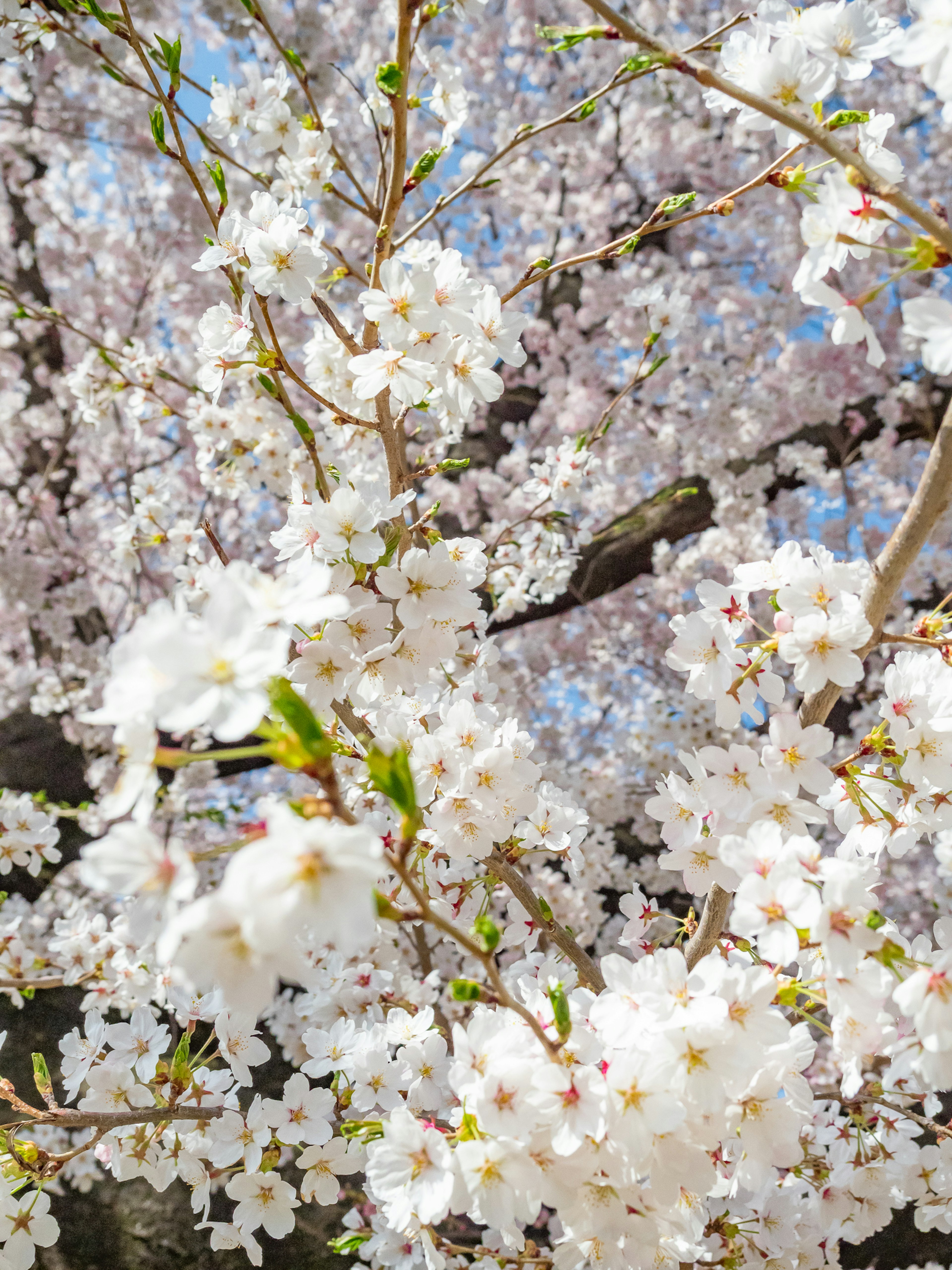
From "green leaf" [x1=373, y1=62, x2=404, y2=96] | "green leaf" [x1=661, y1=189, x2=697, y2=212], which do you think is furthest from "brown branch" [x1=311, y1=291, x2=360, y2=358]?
"green leaf" [x1=661, y1=189, x2=697, y2=212]

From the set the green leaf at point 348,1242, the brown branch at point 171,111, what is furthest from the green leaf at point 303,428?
the green leaf at point 348,1242

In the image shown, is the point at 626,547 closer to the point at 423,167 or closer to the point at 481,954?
the point at 423,167

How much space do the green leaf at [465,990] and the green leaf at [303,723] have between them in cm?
31

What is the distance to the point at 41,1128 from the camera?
368cm

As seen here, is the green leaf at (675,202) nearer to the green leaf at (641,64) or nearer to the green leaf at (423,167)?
the green leaf at (641,64)

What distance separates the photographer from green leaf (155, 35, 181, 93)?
162cm

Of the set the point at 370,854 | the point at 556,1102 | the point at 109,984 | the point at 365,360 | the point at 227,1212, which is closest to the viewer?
the point at 370,854

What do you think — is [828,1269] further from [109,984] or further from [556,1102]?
[109,984]

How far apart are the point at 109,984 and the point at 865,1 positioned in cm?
330

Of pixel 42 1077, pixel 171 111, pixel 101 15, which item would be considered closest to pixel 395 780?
pixel 42 1077

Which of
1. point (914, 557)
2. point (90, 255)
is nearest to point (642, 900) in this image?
point (914, 557)

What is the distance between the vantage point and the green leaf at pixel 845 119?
132 centimetres

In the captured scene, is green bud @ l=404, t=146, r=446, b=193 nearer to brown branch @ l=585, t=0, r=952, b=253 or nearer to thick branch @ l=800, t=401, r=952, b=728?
brown branch @ l=585, t=0, r=952, b=253

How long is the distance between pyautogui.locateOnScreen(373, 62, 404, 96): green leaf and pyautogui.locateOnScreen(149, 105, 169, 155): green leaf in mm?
490
